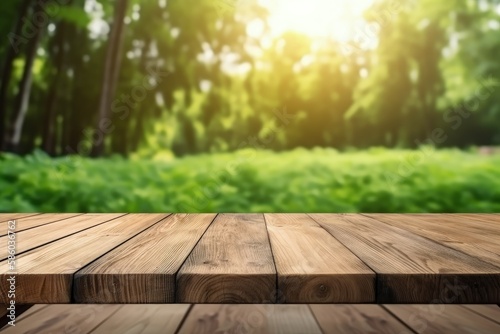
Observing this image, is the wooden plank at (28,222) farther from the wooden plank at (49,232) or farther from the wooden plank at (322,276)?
the wooden plank at (322,276)

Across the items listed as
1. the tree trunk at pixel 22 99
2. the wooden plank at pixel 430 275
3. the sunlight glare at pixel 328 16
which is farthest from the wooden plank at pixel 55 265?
the tree trunk at pixel 22 99

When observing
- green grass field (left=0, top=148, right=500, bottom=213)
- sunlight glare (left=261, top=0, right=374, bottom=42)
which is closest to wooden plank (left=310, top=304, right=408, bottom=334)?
green grass field (left=0, top=148, right=500, bottom=213)

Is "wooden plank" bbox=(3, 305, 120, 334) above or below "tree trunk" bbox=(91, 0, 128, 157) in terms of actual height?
below

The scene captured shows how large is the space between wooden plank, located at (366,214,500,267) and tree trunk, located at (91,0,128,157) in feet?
15.0

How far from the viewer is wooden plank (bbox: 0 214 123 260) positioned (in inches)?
51.8

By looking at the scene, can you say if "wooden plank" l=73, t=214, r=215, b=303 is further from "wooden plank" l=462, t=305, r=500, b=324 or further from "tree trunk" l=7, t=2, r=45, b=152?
"tree trunk" l=7, t=2, r=45, b=152

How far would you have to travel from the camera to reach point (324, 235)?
5.00 ft

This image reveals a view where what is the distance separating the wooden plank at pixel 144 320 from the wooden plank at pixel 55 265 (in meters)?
0.56

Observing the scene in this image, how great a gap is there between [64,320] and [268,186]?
338cm

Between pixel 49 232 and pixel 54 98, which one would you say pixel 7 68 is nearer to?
pixel 54 98

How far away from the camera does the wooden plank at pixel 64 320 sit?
6.43 feet

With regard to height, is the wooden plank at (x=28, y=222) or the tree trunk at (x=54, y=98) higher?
the tree trunk at (x=54, y=98)

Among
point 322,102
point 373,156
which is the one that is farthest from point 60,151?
point 373,156

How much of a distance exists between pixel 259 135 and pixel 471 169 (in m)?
2.08
